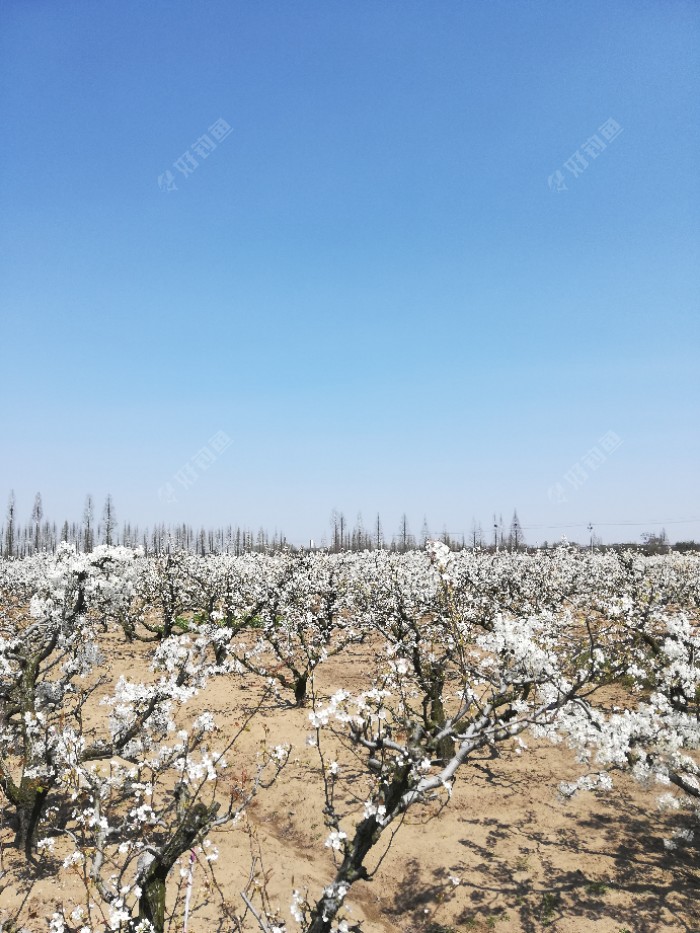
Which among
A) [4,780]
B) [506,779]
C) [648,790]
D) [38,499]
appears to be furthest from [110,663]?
[38,499]

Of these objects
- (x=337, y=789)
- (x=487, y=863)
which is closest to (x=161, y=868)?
(x=487, y=863)

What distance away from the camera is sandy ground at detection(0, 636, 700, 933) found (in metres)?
9.05

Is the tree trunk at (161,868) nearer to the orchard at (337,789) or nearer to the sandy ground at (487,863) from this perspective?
the orchard at (337,789)

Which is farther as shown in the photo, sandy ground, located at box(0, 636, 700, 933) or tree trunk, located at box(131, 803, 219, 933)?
sandy ground, located at box(0, 636, 700, 933)

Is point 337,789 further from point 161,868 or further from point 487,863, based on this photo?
point 161,868

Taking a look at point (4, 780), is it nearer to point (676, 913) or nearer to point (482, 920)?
point (482, 920)

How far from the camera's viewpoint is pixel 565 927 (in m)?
8.93

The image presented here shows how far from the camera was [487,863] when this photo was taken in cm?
1077

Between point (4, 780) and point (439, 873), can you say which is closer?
point (4, 780)

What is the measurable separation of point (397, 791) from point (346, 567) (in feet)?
120

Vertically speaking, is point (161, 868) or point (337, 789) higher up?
point (161, 868)

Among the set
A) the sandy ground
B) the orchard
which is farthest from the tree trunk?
the sandy ground

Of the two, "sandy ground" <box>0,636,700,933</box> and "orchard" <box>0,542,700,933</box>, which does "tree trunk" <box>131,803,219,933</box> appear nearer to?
"orchard" <box>0,542,700,933</box>

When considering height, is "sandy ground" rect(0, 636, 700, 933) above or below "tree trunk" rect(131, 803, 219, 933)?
below
